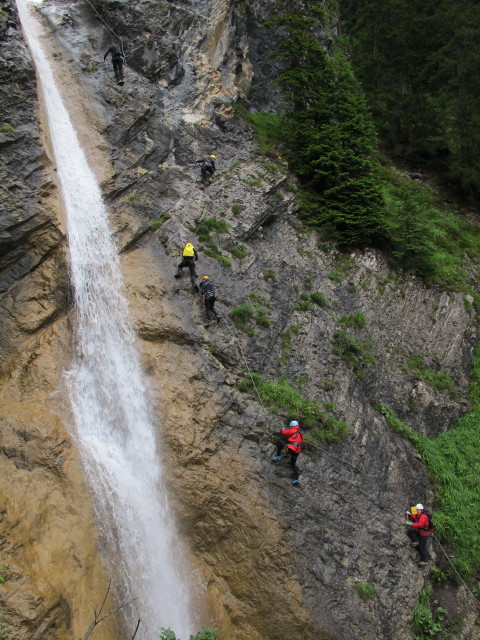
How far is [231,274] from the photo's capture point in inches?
577

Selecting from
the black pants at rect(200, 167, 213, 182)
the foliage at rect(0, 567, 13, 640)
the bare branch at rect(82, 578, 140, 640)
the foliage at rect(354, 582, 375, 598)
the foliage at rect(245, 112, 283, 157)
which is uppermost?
the foliage at rect(245, 112, 283, 157)

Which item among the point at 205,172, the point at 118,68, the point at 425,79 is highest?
the point at 425,79

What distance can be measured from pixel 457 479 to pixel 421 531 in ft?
8.79

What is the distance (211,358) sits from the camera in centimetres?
1238

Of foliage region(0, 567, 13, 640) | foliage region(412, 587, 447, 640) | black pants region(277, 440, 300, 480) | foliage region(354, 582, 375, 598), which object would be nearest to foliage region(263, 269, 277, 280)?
black pants region(277, 440, 300, 480)

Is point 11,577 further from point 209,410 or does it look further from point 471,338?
point 471,338

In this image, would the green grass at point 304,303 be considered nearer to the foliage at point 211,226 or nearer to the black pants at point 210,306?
the black pants at point 210,306

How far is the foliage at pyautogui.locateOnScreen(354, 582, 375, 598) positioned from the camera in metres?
10.5

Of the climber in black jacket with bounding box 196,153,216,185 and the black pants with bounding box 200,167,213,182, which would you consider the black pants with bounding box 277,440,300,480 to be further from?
the black pants with bounding box 200,167,213,182

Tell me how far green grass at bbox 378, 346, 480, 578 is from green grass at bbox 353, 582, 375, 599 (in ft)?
8.95

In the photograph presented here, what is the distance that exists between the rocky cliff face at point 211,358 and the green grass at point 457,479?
1.44ft

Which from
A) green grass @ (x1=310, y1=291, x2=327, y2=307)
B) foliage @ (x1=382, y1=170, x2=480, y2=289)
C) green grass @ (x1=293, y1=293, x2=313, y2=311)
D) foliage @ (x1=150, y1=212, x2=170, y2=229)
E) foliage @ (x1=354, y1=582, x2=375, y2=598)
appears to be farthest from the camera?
foliage @ (x1=382, y1=170, x2=480, y2=289)

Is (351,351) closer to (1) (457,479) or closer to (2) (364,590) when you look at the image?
(1) (457,479)

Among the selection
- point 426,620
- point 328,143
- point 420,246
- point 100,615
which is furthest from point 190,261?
point 426,620
